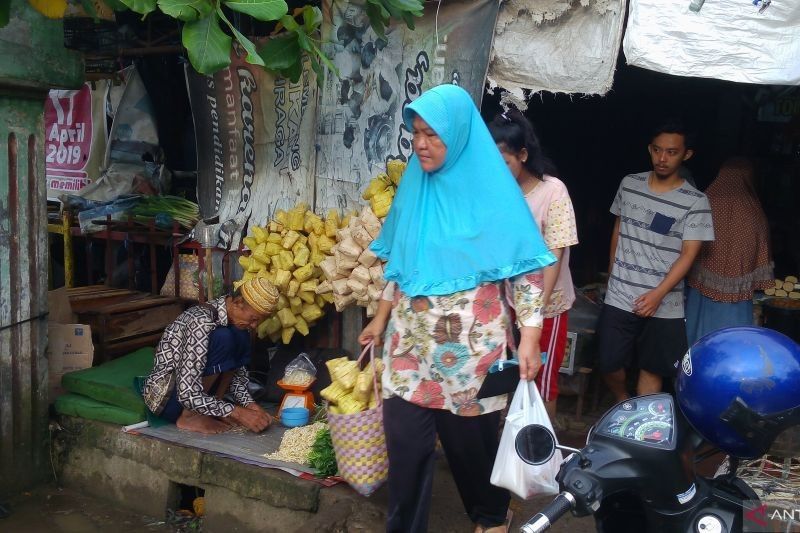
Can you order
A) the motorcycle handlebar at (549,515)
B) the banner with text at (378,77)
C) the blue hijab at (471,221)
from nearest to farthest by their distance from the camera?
the motorcycle handlebar at (549,515)
the blue hijab at (471,221)
the banner with text at (378,77)

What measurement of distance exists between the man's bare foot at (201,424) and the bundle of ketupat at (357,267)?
100 cm

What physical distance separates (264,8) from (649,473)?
8.09ft

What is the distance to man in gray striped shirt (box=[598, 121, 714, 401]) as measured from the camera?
420 cm

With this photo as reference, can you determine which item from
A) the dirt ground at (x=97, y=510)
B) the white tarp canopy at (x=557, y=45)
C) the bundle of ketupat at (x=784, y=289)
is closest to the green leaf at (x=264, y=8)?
the white tarp canopy at (x=557, y=45)

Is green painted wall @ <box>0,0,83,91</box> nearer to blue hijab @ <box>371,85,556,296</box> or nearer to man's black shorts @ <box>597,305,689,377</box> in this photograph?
blue hijab @ <box>371,85,556,296</box>

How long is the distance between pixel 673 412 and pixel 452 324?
1.07 m

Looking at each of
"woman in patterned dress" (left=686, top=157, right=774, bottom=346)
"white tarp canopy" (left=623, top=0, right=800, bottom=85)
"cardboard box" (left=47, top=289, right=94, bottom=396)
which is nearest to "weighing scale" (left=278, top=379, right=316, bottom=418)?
"cardboard box" (left=47, top=289, right=94, bottom=396)

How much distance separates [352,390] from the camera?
379cm

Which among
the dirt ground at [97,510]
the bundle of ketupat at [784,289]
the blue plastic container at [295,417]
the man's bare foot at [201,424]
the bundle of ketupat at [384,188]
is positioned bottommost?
the dirt ground at [97,510]

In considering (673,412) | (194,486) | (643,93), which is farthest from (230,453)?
(643,93)

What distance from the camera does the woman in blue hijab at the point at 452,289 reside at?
305cm

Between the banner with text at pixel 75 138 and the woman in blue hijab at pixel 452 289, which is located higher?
the banner with text at pixel 75 138

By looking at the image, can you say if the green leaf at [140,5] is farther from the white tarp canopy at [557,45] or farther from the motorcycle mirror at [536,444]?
the motorcycle mirror at [536,444]

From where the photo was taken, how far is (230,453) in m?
4.54
